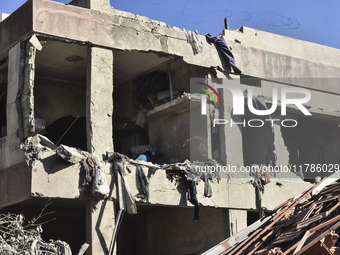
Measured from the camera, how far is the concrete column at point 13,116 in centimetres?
1661

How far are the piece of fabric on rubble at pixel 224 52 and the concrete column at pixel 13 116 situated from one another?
496 cm

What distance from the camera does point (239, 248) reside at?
10.3 m

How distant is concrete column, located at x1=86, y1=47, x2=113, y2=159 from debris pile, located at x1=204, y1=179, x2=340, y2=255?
6.40 m

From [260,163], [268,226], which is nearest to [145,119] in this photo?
[260,163]

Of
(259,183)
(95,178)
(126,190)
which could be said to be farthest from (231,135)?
(95,178)

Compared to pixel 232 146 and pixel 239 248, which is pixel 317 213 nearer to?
pixel 239 248

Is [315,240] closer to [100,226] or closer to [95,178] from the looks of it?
[95,178]

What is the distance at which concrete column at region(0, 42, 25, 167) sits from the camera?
16609 millimetres

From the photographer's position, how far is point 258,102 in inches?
800

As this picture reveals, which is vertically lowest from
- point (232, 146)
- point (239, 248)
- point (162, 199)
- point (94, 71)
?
point (239, 248)

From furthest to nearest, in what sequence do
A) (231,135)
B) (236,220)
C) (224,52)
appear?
(224,52), (231,135), (236,220)

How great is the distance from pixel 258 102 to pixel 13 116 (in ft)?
21.8

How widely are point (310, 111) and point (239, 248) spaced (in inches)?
477

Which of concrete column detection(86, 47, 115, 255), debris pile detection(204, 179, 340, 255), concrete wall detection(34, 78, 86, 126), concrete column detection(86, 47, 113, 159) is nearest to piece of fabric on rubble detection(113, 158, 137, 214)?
concrete column detection(86, 47, 115, 255)
